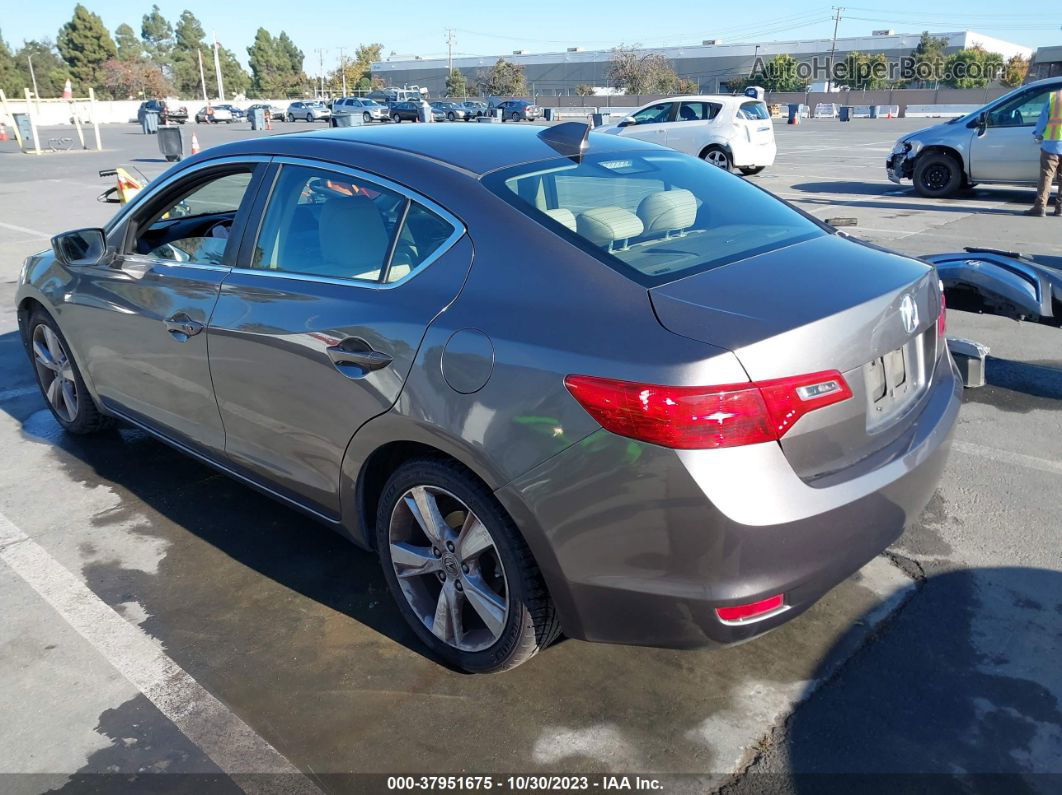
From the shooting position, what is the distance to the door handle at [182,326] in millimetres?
3543

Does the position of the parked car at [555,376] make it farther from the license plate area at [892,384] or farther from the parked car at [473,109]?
the parked car at [473,109]

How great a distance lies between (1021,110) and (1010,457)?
11.4 metres

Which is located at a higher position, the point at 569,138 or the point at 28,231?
the point at 569,138

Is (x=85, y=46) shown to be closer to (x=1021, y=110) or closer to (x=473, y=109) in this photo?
(x=473, y=109)

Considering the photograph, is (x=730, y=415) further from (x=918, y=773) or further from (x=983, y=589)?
(x=983, y=589)

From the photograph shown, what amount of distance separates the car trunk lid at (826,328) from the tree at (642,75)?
8520cm

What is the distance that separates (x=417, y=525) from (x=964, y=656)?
6.25ft

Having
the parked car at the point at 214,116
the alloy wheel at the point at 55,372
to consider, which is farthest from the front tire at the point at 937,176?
the parked car at the point at 214,116

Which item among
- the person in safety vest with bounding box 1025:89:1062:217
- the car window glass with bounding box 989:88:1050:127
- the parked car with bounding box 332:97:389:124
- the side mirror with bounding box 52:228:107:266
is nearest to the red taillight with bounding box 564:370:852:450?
the side mirror with bounding box 52:228:107:266

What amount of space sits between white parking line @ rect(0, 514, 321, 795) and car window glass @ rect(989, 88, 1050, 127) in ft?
47.7

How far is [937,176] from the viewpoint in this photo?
47.7 ft

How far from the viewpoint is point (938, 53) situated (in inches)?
3307

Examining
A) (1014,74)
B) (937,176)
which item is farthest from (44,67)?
(937,176)

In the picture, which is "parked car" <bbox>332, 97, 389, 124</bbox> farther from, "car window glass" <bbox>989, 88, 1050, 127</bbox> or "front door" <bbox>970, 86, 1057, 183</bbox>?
"car window glass" <bbox>989, 88, 1050, 127</bbox>
